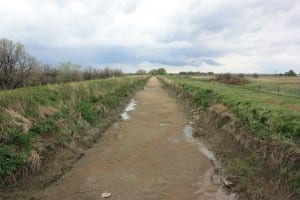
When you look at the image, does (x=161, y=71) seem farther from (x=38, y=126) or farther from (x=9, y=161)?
(x=9, y=161)

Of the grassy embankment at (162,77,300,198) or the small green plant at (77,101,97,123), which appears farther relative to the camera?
the small green plant at (77,101,97,123)

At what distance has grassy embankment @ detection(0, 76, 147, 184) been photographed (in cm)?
736

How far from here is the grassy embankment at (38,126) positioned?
7.36m

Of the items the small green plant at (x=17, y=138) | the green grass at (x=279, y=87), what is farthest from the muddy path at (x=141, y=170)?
the green grass at (x=279, y=87)

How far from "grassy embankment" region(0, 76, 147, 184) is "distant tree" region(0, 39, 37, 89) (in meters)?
3.08

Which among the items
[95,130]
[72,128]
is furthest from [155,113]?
[72,128]

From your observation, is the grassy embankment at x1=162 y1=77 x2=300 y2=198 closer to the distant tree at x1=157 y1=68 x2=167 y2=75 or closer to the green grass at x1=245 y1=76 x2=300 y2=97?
the green grass at x1=245 y1=76 x2=300 y2=97

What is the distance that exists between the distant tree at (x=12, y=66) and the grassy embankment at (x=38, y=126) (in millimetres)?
3080

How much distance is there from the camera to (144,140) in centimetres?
1220

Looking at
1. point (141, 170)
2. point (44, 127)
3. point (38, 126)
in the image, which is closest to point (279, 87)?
point (141, 170)

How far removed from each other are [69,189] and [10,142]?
2.00 m

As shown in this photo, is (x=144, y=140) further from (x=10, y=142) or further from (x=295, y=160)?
(x=295, y=160)

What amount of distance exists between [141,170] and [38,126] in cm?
353

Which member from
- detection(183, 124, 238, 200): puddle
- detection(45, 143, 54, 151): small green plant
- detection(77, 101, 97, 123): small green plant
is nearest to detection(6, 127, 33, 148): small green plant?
detection(45, 143, 54, 151): small green plant
